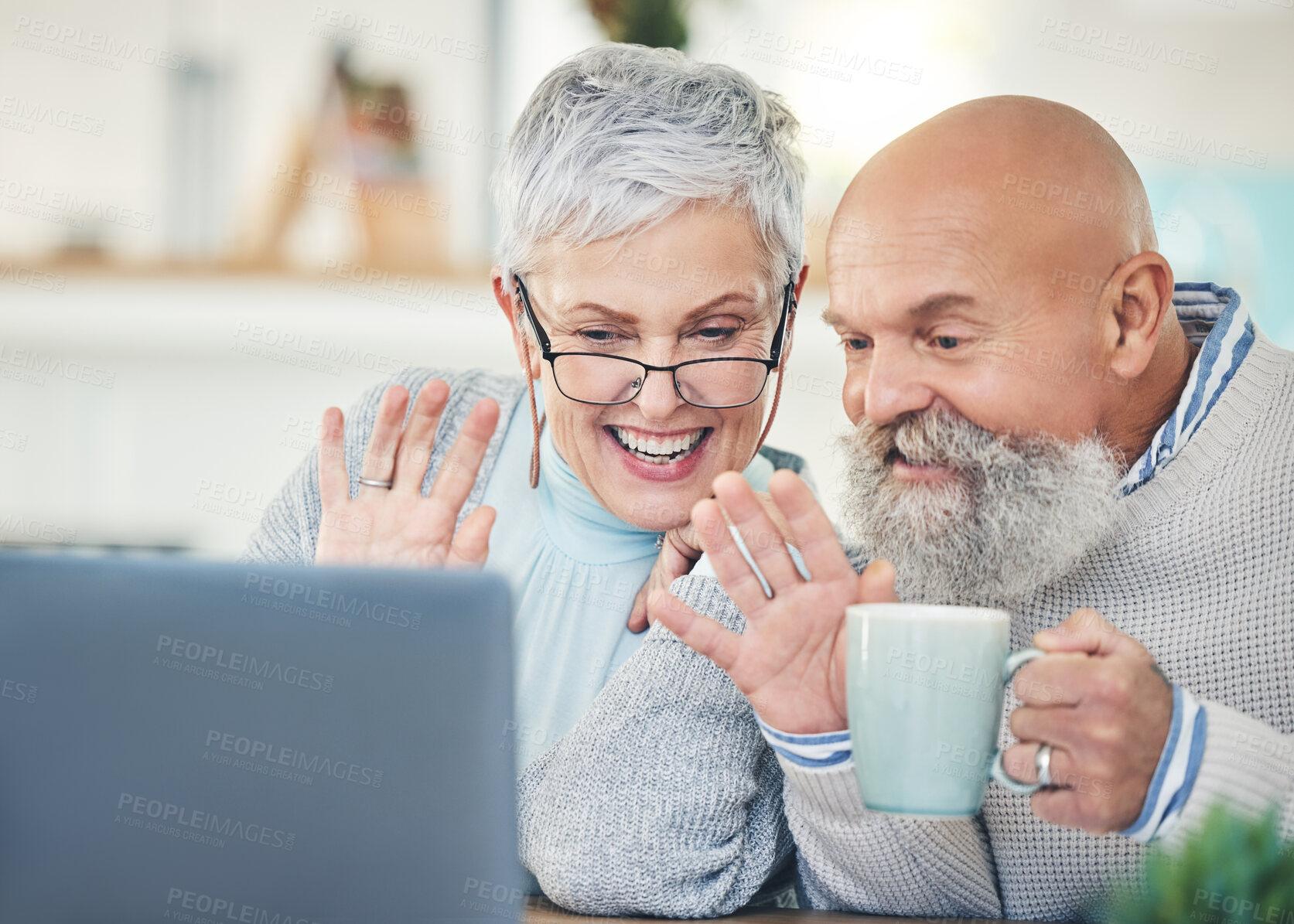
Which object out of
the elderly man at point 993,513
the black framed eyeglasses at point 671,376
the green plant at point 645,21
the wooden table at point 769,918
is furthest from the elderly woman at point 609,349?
the green plant at point 645,21

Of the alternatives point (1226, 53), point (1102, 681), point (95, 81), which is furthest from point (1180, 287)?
point (95, 81)

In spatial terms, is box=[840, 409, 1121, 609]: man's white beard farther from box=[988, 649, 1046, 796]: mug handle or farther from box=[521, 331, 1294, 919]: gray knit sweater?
box=[988, 649, 1046, 796]: mug handle

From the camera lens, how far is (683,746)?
0.91 metres

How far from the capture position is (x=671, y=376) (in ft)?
3.72

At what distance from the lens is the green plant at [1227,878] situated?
460mm

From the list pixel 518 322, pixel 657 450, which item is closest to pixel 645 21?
pixel 518 322

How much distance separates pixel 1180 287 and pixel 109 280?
5.54 ft

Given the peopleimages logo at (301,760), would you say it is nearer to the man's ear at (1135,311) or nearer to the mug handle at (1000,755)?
the mug handle at (1000,755)

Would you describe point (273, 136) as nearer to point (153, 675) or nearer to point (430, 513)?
point (430, 513)

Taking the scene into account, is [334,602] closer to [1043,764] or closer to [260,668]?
[260,668]

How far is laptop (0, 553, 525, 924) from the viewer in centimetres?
55

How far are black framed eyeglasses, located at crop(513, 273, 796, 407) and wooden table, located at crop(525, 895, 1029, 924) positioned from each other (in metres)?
0.48

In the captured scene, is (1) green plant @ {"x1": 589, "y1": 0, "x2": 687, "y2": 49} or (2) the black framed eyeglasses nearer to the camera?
(2) the black framed eyeglasses

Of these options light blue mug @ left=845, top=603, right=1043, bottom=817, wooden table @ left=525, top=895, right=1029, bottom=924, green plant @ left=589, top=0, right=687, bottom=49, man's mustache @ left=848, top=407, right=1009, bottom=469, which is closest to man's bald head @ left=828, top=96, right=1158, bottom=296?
man's mustache @ left=848, top=407, right=1009, bottom=469
